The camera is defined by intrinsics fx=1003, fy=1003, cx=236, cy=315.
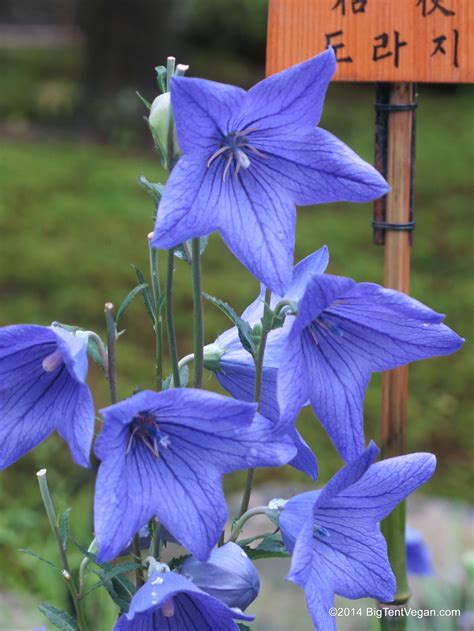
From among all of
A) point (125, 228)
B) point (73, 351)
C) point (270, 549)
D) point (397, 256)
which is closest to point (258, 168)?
point (73, 351)

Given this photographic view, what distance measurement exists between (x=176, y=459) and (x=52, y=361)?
0.15 meters

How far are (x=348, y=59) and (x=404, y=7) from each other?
11cm

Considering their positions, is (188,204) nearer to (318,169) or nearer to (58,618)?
(318,169)

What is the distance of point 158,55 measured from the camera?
625 centimetres

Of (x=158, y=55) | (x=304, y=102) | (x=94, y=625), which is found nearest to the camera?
(x=304, y=102)

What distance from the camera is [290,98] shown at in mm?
908

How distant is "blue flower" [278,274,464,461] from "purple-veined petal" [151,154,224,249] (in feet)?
0.42

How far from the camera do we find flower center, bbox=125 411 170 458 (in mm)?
910

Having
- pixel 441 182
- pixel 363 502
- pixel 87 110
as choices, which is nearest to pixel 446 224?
pixel 441 182

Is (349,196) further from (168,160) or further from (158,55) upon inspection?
(158,55)

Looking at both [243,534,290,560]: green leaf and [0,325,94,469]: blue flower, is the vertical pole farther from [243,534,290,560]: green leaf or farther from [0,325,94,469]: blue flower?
[0,325,94,469]: blue flower

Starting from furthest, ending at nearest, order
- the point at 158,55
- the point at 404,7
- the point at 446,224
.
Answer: the point at 158,55 < the point at 446,224 < the point at 404,7

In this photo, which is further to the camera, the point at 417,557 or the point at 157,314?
the point at 417,557

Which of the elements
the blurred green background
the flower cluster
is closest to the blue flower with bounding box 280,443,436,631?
the flower cluster
